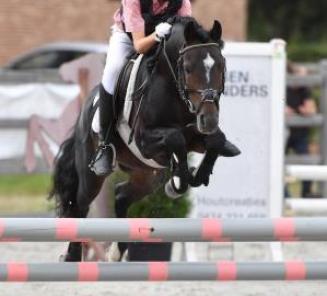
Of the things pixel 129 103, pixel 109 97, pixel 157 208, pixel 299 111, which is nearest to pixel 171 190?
pixel 129 103

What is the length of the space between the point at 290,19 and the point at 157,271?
134 feet

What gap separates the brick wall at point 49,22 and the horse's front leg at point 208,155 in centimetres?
1604

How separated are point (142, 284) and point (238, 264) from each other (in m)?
2.84

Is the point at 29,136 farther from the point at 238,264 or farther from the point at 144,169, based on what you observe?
the point at 238,264

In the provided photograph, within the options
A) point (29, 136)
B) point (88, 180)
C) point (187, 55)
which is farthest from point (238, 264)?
point (29, 136)

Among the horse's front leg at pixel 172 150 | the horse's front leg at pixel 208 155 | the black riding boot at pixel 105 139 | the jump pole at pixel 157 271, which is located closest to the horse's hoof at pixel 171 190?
the horse's front leg at pixel 172 150

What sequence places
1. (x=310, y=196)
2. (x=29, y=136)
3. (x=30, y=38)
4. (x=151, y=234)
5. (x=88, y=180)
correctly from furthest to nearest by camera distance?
(x=30, y=38)
(x=310, y=196)
(x=29, y=136)
(x=88, y=180)
(x=151, y=234)

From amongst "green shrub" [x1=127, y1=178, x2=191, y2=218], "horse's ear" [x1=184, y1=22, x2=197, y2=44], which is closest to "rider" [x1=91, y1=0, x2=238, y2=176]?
"horse's ear" [x1=184, y1=22, x2=197, y2=44]

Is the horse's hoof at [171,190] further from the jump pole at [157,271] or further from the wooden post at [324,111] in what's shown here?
the wooden post at [324,111]

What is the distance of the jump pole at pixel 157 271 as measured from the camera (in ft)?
17.1

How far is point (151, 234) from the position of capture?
206 inches

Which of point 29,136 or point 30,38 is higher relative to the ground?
point 30,38

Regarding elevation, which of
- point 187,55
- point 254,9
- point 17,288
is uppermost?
point 254,9

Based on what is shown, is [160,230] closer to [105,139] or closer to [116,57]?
[105,139]
